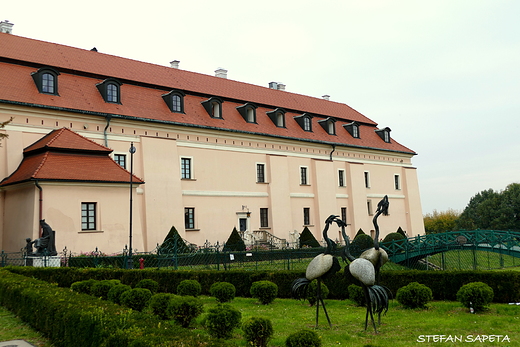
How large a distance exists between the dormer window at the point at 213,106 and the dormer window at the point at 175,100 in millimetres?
1857

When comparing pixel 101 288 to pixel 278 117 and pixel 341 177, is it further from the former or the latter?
pixel 341 177

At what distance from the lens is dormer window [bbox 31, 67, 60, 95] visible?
24969 millimetres

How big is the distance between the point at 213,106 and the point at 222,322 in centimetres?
2454

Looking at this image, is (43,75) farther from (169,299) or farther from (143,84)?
(169,299)

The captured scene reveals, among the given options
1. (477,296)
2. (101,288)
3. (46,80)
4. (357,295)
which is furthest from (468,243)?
(46,80)

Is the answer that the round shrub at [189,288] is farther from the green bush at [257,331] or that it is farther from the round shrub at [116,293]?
the green bush at [257,331]

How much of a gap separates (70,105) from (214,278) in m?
14.6

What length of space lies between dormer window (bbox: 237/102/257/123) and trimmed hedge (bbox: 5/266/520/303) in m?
19.3

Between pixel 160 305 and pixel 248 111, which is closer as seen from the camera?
pixel 160 305

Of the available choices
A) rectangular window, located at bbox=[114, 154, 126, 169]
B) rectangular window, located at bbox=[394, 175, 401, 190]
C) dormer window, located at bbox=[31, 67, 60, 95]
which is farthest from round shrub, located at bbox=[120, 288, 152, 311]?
rectangular window, located at bbox=[394, 175, 401, 190]

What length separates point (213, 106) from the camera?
104ft

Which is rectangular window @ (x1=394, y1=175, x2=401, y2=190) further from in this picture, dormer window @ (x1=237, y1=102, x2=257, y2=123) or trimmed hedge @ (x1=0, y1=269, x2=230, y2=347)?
trimmed hedge @ (x1=0, y1=269, x2=230, y2=347)

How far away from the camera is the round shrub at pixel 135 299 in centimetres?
1104

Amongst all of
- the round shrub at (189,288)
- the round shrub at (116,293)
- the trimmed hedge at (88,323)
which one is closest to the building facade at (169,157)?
the round shrub at (189,288)
